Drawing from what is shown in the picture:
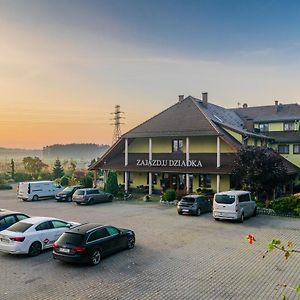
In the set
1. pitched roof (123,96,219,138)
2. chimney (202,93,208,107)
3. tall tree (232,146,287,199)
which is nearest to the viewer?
tall tree (232,146,287,199)

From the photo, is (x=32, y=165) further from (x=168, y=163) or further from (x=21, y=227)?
(x=21, y=227)

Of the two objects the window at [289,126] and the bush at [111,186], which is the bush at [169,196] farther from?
the window at [289,126]

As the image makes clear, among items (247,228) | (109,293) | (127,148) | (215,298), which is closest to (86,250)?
(109,293)

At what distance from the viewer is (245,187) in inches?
1081

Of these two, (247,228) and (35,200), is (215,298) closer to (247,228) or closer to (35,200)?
(247,228)

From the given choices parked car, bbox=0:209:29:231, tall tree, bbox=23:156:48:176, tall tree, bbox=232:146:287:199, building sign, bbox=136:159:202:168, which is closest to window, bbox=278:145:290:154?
building sign, bbox=136:159:202:168

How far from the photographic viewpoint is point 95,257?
42.5 feet

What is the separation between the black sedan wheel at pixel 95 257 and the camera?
12.7 m

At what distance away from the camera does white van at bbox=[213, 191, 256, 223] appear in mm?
21016

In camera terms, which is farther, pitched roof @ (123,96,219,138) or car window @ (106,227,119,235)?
pitched roof @ (123,96,219,138)

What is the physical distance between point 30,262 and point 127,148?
25242mm

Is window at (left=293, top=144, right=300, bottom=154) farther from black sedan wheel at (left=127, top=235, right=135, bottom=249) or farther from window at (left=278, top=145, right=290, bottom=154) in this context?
black sedan wheel at (left=127, top=235, right=135, bottom=249)

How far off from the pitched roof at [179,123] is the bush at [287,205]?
30.2 ft

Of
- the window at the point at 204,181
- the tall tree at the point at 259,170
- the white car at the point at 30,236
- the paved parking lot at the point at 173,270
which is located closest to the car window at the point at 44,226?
the white car at the point at 30,236
